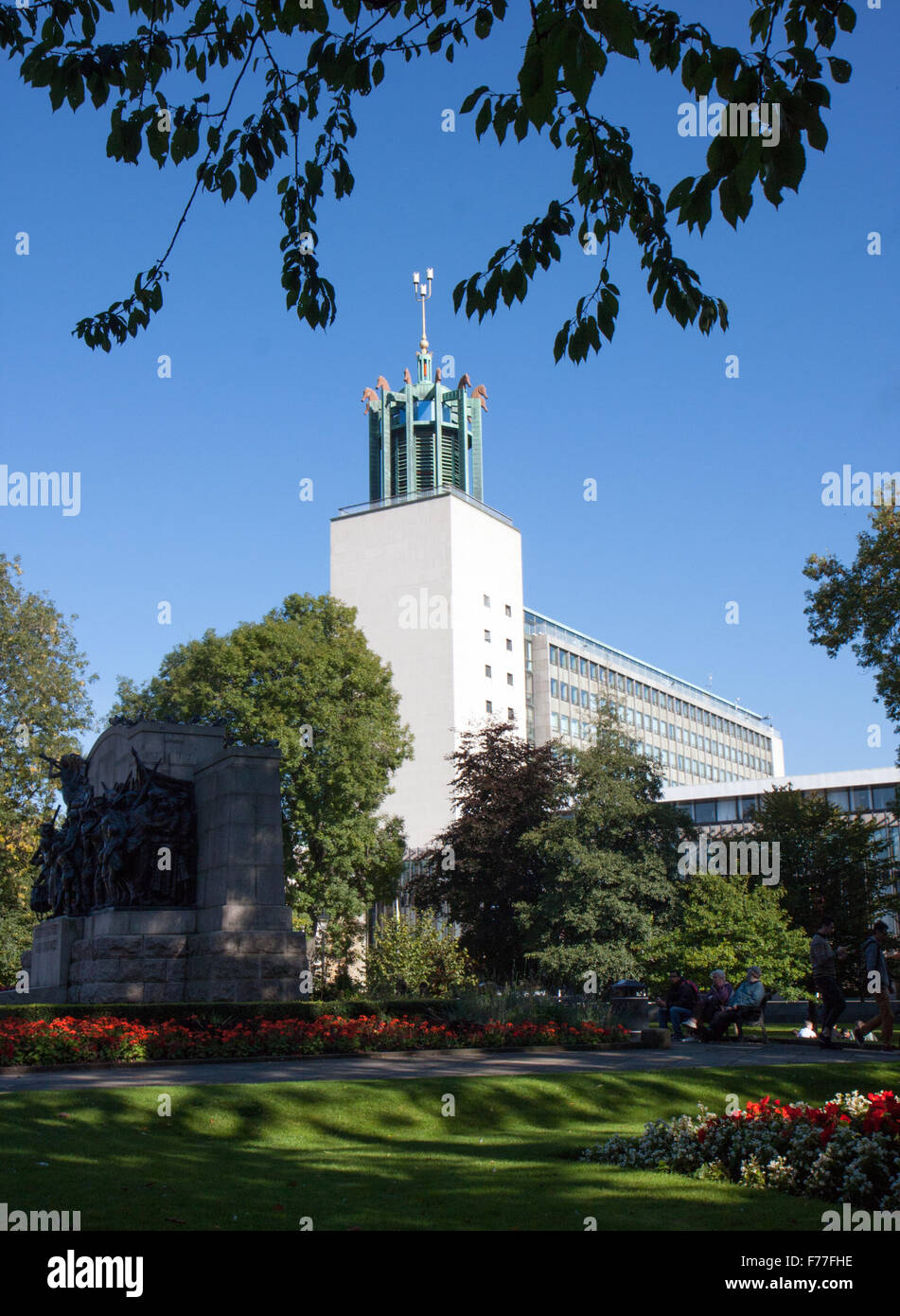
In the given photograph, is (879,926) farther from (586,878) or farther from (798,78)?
(586,878)

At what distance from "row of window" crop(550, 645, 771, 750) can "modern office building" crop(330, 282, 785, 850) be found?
1.04m

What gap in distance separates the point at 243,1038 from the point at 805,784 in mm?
62543

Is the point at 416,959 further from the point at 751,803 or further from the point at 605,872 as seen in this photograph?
the point at 751,803

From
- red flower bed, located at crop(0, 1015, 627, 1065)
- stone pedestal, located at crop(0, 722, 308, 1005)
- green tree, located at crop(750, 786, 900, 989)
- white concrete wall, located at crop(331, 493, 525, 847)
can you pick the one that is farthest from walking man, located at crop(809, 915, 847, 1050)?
white concrete wall, located at crop(331, 493, 525, 847)

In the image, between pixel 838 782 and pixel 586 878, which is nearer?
pixel 586 878

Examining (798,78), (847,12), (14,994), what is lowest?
(14,994)

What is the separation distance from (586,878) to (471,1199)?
29.6 meters

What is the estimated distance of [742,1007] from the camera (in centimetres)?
1953

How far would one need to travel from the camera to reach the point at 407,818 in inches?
2896

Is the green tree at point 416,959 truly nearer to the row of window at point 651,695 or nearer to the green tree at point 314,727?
the green tree at point 314,727

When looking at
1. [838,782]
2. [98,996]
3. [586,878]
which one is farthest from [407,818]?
[98,996]

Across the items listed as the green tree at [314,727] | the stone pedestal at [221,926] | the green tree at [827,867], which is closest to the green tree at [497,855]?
the green tree at [314,727]

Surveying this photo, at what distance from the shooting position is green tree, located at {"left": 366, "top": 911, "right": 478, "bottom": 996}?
3659 cm

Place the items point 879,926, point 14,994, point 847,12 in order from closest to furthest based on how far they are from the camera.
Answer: point 847,12
point 879,926
point 14,994
